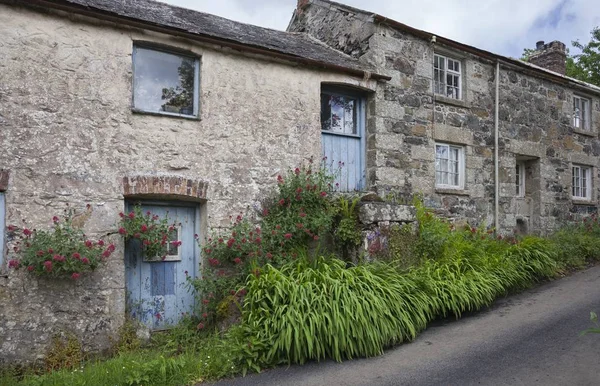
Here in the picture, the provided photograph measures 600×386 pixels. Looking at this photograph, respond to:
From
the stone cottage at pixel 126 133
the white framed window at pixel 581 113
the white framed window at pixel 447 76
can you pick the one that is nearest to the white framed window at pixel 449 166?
the white framed window at pixel 447 76

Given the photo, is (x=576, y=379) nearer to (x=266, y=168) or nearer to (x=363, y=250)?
(x=363, y=250)

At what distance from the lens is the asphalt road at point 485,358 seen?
4875 millimetres

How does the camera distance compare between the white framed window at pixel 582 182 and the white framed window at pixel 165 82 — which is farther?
the white framed window at pixel 582 182

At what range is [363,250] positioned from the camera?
711 centimetres

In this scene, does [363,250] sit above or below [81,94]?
below

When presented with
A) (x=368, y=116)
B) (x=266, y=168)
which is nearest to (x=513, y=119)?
(x=368, y=116)

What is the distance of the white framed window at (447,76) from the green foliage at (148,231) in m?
6.62

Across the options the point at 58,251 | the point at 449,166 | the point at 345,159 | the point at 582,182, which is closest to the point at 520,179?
the point at 582,182

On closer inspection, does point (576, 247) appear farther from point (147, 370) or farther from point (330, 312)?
point (147, 370)

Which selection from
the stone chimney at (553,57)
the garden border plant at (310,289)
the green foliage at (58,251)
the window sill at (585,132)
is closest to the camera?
the garden border plant at (310,289)

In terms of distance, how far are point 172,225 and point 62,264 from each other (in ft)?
5.14

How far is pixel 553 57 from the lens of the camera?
13.9 meters

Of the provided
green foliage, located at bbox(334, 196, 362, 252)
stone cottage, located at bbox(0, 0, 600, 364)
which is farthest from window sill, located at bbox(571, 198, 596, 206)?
green foliage, located at bbox(334, 196, 362, 252)

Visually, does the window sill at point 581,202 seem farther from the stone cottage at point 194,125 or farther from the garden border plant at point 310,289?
the garden border plant at point 310,289
